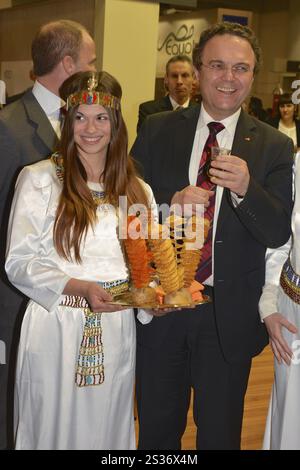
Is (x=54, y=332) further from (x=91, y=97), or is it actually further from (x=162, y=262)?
(x=91, y=97)

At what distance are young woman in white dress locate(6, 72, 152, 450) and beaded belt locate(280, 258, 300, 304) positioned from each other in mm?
535

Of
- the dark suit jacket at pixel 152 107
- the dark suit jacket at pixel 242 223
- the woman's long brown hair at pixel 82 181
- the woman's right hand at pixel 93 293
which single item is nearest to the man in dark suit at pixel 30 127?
the woman's long brown hair at pixel 82 181

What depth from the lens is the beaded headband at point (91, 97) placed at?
94.5 inches

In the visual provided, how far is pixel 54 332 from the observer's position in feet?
7.77

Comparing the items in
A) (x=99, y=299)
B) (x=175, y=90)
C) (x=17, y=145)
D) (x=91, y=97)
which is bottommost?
(x=99, y=299)

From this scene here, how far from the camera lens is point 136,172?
102 inches

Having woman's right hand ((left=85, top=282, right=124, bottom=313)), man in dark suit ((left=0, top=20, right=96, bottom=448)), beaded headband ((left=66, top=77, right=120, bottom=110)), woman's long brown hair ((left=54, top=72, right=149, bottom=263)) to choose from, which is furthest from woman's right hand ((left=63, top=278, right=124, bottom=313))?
man in dark suit ((left=0, top=20, right=96, bottom=448))

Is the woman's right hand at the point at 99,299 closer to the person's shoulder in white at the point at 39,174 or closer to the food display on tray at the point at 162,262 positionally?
the food display on tray at the point at 162,262

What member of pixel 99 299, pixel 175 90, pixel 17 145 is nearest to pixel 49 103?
pixel 17 145

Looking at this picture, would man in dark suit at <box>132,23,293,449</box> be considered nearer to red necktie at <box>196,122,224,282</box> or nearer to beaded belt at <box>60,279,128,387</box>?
red necktie at <box>196,122,224,282</box>

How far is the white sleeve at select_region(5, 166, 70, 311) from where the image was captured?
229cm

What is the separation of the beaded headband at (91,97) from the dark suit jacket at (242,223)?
0.41 meters

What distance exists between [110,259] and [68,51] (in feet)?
4.15

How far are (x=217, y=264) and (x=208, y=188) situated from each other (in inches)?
11.3
